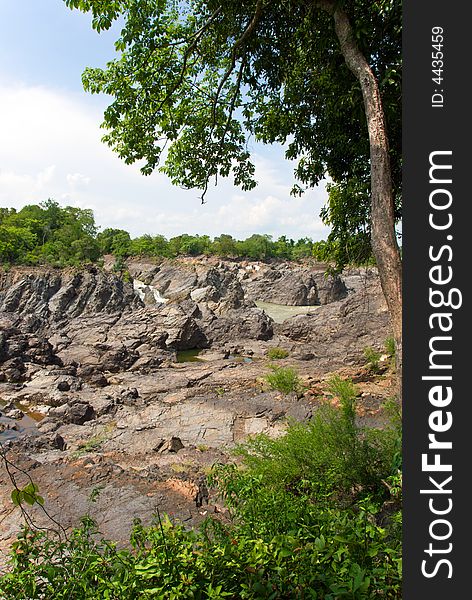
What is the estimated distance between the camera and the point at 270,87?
5.97 meters

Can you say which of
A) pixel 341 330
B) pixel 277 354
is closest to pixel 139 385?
pixel 277 354

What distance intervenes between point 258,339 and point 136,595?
21.6 metres

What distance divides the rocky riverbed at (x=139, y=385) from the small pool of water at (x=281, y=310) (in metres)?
6.25

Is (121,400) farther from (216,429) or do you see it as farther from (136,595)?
(136,595)

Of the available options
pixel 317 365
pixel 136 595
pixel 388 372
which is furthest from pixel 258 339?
pixel 136 595

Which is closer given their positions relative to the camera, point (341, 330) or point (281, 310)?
point (341, 330)

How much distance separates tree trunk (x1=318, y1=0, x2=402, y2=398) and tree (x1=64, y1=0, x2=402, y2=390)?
11 mm

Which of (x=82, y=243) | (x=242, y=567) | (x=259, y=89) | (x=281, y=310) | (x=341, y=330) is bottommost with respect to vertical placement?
(x=242, y=567)

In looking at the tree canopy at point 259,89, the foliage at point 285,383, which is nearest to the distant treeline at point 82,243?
the foliage at point 285,383

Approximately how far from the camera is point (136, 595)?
80.7 inches

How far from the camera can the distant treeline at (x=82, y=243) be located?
39.9 m

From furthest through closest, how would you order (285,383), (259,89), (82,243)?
(82,243) < (285,383) < (259,89)

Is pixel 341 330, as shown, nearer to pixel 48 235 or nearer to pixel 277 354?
pixel 277 354

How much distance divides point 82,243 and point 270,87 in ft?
135
